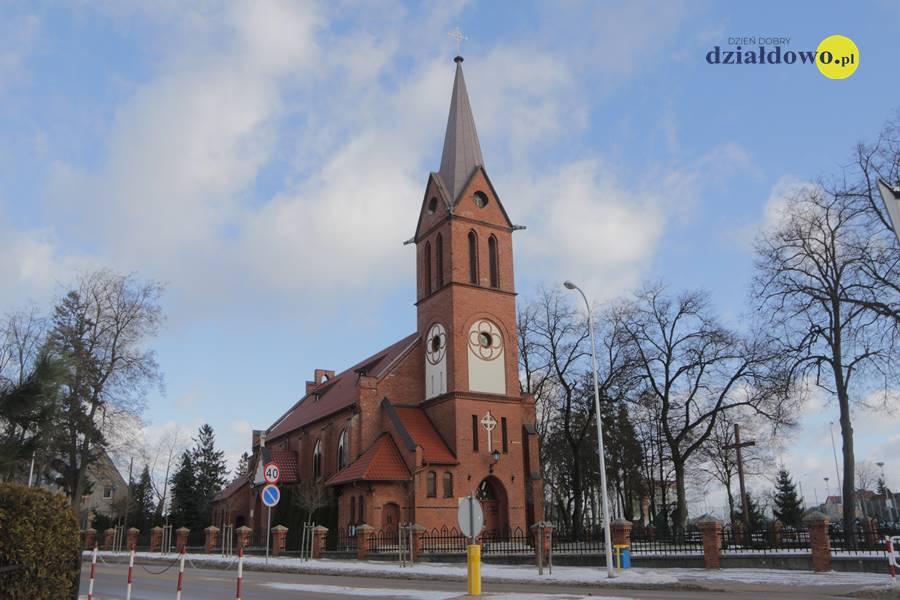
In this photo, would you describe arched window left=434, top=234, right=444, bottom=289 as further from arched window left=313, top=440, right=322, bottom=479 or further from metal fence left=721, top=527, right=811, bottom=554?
metal fence left=721, top=527, right=811, bottom=554

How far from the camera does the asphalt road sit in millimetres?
14924

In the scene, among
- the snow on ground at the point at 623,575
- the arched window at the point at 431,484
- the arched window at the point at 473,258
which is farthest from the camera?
the arched window at the point at 473,258

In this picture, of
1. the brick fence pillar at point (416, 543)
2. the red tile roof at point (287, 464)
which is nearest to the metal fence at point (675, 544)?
the brick fence pillar at point (416, 543)

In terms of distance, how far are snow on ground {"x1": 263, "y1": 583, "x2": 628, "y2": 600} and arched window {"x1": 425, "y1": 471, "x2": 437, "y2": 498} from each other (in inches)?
607

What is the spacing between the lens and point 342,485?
122ft

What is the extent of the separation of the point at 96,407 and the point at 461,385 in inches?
740

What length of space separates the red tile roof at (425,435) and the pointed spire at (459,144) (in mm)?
11654

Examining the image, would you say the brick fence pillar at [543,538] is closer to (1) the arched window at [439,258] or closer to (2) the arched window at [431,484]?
(2) the arched window at [431,484]

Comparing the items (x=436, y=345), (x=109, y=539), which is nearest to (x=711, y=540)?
(x=436, y=345)

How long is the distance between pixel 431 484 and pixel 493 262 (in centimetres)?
1262

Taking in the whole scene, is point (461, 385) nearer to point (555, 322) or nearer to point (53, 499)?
point (555, 322)

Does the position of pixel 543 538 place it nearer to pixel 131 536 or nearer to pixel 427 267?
pixel 427 267

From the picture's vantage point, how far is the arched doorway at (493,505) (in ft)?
119

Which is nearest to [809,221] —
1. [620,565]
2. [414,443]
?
[620,565]
